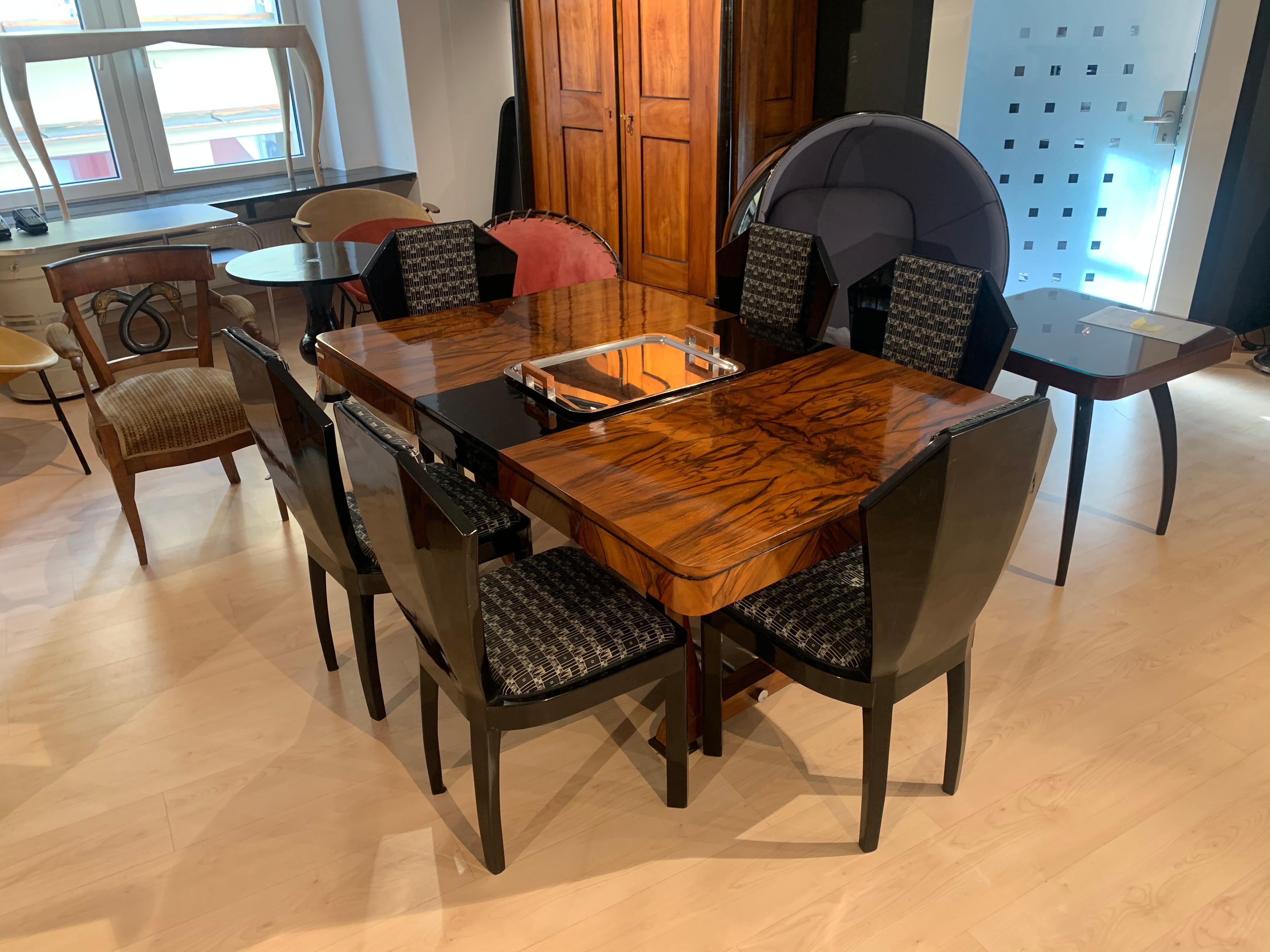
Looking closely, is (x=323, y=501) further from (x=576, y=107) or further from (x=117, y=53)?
(x=117, y=53)

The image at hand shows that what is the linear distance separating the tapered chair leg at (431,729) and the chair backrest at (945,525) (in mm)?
846

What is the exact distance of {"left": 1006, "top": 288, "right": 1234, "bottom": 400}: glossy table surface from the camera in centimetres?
245

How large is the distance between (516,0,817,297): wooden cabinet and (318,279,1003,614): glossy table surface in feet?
5.40

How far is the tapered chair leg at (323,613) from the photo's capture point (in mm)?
2240

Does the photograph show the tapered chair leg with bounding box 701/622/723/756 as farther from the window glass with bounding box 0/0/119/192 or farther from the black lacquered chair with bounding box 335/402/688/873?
the window glass with bounding box 0/0/119/192

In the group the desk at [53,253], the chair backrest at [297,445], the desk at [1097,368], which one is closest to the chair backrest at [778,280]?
the desk at [1097,368]

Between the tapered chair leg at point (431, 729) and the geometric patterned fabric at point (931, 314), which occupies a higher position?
the geometric patterned fabric at point (931, 314)

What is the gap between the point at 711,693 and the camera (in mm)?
1949

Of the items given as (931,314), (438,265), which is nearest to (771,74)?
(438,265)

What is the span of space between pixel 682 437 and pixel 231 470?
2083 millimetres

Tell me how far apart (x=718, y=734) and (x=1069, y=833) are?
27.6 inches

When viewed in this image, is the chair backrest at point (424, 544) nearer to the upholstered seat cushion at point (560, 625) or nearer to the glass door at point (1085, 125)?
the upholstered seat cushion at point (560, 625)

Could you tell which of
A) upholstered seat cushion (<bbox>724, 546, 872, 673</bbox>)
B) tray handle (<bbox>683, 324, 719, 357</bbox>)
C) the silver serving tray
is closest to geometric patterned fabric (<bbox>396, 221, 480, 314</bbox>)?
the silver serving tray

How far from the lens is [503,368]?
7.34 feet
